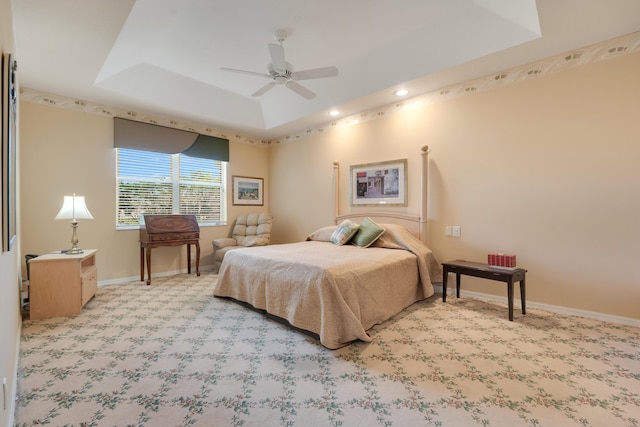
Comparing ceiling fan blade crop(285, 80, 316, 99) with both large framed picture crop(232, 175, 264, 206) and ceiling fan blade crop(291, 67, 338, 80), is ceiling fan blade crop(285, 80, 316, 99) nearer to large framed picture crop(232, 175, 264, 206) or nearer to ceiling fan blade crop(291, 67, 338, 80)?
ceiling fan blade crop(291, 67, 338, 80)

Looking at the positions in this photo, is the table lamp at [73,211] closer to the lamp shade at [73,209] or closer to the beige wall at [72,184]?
the lamp shade at [73,209]

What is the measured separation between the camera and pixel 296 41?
3.22m

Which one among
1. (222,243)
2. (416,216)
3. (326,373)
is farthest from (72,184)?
(416,216)

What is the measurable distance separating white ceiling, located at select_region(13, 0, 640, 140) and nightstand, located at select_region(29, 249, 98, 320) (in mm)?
2044

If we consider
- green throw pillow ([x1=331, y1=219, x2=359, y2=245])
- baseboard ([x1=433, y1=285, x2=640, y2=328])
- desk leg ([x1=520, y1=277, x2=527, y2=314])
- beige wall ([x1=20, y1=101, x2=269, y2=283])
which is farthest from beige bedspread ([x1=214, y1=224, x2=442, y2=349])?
beige wall ([x1=20, y1=101, x2=269, y2=283])

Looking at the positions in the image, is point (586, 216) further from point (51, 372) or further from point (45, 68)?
point (45, 68)

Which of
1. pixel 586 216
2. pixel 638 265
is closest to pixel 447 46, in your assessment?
pixel 586 216

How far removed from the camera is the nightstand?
2.84m

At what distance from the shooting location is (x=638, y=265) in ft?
8.48

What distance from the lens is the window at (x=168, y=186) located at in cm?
446

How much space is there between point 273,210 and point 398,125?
316cm

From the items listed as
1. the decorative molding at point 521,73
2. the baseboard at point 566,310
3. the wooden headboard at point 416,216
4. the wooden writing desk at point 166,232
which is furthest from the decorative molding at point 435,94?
the baseboard at point 566,310

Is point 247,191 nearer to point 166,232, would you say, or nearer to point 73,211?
point 166,232

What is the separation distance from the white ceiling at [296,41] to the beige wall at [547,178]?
1.35 ft
